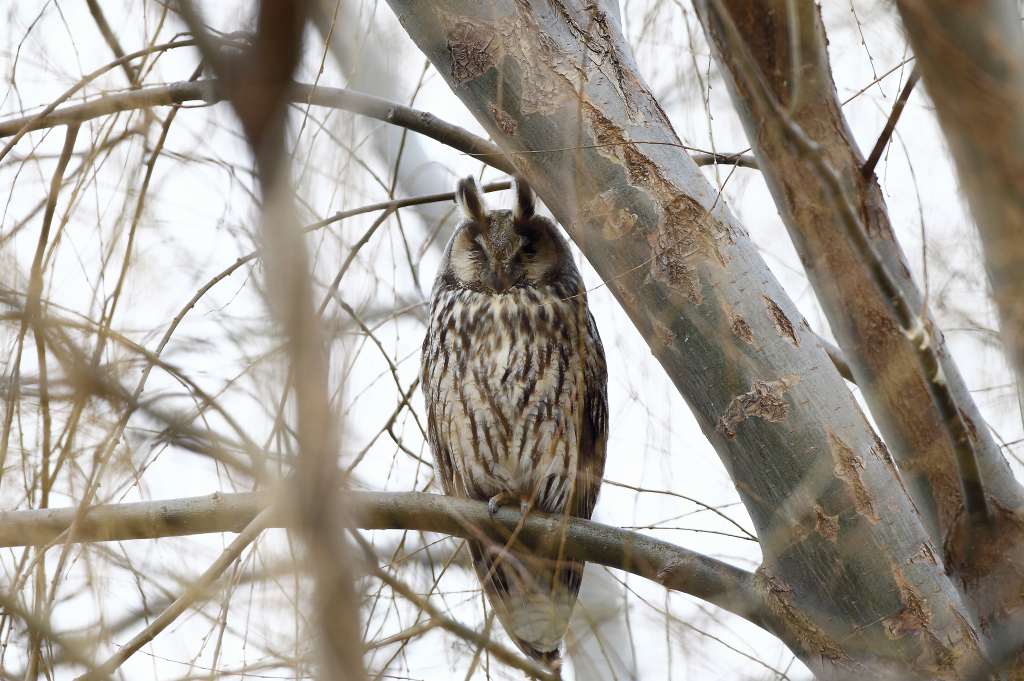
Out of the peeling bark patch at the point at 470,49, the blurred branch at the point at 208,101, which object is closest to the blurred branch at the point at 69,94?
the blurred branch at the point at 208,101

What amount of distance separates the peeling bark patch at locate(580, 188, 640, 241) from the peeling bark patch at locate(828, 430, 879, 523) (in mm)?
514

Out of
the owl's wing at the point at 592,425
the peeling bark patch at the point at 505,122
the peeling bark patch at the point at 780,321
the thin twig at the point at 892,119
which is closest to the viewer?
the thin twig at the point at 892,119

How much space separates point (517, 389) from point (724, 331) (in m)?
1.44

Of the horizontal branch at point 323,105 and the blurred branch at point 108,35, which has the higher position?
the blurred branch at point 108,35

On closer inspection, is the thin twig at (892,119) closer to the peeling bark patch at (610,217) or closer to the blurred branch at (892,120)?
the blurred branch at (892,120)

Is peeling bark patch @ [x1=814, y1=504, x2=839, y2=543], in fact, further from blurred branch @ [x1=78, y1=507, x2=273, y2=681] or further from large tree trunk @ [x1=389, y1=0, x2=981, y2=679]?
blurred branch @ [x1=78, y1=507, x2=273, y2=681]

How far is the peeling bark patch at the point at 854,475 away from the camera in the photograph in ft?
5.73

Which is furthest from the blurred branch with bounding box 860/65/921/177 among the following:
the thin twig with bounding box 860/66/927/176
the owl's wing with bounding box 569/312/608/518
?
the owl's wing with bounding box 569/312/608/518

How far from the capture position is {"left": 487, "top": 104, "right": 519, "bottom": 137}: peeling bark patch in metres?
1.93

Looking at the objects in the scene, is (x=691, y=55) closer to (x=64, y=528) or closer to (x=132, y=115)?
(x=132, y=115)

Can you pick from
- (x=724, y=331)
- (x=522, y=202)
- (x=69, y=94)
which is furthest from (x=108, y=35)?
(x=724, y=331)

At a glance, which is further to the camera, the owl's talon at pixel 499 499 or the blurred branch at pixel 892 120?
the owl's talon at pixel 499 499

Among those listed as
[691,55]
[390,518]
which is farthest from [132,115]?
[691,55]

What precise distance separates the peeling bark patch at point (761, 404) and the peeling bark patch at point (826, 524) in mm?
170
